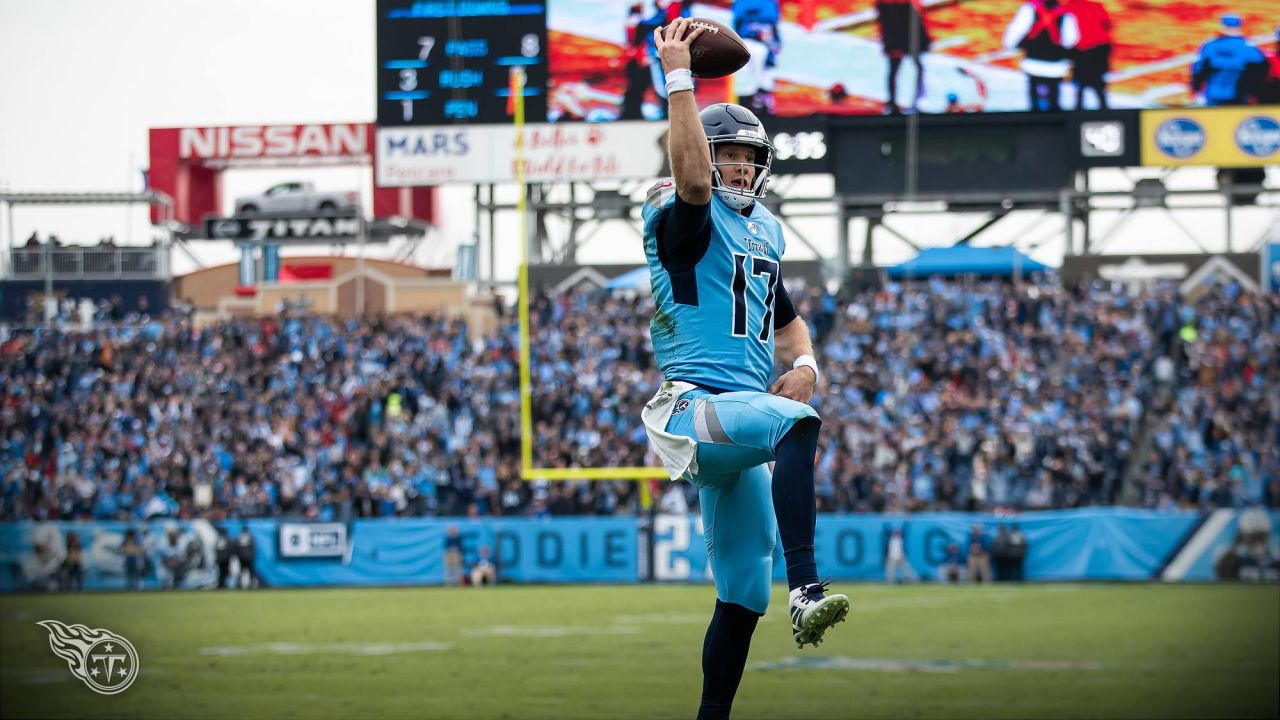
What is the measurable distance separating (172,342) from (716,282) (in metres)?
24.2

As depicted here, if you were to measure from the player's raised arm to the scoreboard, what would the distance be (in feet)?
74.6

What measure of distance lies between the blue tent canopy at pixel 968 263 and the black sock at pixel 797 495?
79.5ft

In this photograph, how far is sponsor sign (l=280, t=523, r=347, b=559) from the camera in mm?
22094

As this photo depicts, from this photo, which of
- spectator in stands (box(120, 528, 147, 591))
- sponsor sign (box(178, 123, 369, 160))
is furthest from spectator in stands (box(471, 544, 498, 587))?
sponsor sign (box(178, 123, 369, 160))

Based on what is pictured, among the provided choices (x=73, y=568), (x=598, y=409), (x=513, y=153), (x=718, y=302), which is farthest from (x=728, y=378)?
(x=513, y=153)

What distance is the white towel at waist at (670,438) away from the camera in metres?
5.02

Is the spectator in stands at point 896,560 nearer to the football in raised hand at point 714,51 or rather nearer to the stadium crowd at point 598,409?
the stadium crowd at point 598,409

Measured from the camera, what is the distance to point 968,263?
94.3 ft

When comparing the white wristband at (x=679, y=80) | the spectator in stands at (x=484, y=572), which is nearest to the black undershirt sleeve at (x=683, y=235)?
the white wristband at (x=679, y=80)

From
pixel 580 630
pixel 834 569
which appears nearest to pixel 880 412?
pixel 834 569

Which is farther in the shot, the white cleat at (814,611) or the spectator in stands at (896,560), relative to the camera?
the spectator in stands at (896,560)

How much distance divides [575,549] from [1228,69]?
15213 mm

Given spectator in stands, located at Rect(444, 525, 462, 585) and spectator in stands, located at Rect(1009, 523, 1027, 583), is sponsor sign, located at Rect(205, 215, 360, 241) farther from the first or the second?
spectator in stands, located at Rect(1009, 523, 1027, 583)

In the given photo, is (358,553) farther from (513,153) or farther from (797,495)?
(797,495)
